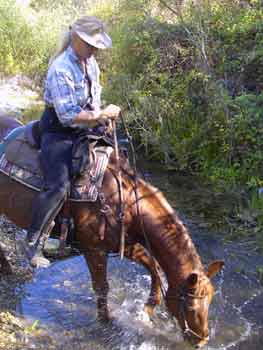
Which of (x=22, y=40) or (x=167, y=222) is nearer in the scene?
(x=167, y=222)

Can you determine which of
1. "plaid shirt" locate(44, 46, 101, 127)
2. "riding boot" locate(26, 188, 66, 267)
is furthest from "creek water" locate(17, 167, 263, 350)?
"plaid shirt" locate(44, 46, 101, 127)

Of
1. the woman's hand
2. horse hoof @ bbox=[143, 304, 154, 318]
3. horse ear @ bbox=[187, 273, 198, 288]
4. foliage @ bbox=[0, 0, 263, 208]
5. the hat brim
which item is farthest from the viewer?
foliage @ bbox=[0, 0, 263, 208]

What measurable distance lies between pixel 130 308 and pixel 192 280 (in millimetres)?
1535

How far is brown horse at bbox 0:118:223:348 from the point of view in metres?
4.25

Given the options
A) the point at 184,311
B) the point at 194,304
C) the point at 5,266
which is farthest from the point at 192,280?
the point at 5,266

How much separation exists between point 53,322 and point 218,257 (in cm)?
254

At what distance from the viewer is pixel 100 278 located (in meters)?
4.98

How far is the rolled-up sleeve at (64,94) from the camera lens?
4312 mm

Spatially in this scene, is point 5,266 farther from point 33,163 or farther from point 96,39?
point 96,39

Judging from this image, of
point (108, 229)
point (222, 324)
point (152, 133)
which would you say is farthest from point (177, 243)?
point (152, 133)

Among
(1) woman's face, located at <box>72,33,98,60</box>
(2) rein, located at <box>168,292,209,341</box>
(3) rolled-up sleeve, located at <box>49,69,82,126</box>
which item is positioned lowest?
(2) rein, located at <box>168,292,209,341</box>

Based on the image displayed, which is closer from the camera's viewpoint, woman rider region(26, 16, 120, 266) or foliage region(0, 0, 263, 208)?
woman rider region(26, 16, 120, 266)

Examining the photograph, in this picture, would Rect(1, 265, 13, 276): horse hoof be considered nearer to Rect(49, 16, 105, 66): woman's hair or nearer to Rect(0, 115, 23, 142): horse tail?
Rect(0, 115, 23, 142): horse tail

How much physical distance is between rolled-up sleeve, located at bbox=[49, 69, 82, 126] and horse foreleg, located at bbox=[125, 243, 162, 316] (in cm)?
145
